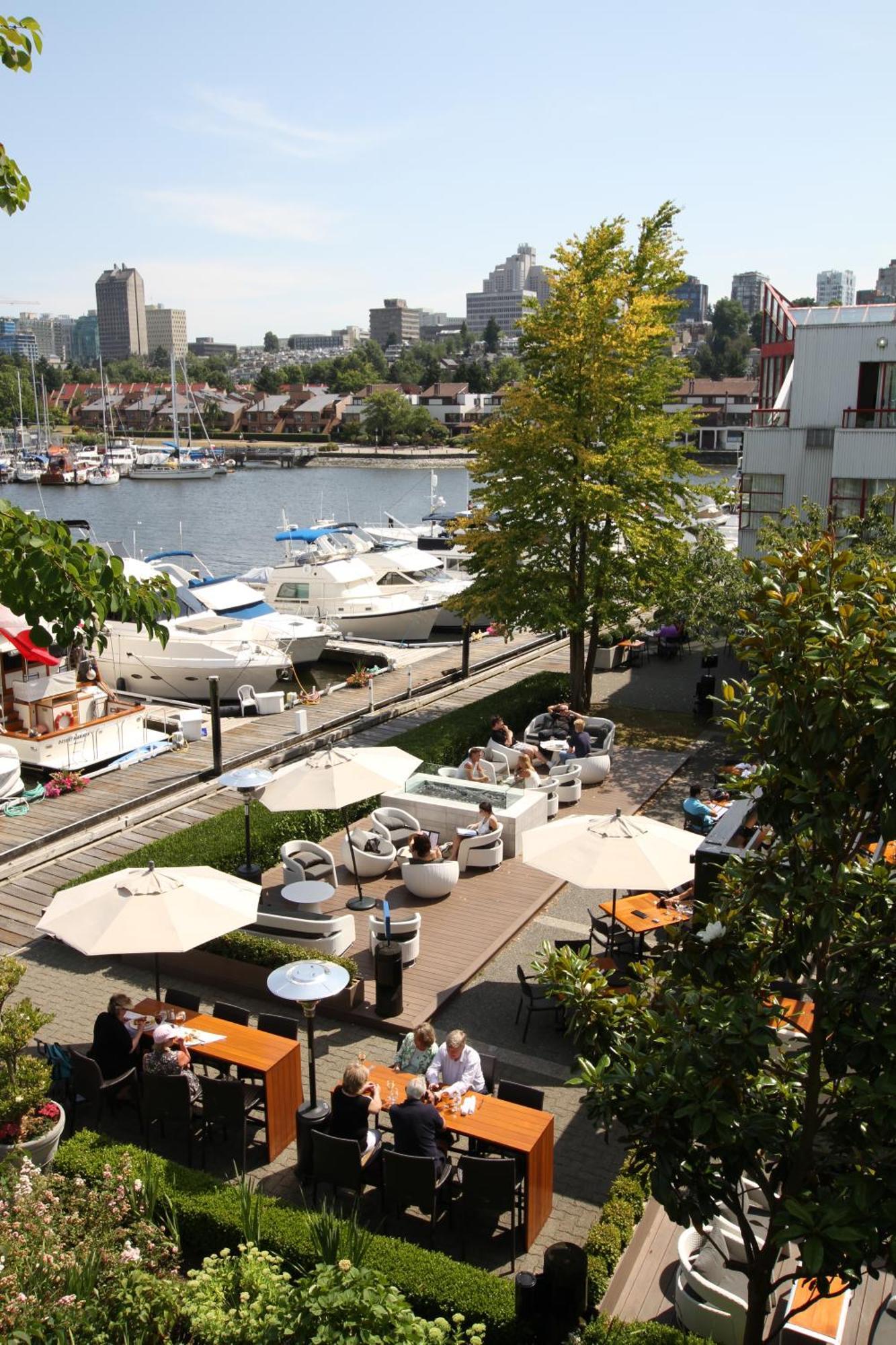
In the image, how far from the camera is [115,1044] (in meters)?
9.34

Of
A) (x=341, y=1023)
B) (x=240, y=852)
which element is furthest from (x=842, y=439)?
(x=341, y=1023)

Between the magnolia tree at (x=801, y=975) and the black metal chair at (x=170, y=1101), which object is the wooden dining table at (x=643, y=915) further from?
the magnolia tree at (x=801, y=975)

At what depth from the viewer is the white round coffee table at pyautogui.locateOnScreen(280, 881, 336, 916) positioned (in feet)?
40.9

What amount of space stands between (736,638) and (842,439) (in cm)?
2172

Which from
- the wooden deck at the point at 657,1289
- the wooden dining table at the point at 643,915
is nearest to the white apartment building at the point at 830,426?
the wooden dining table at the point at 643,915

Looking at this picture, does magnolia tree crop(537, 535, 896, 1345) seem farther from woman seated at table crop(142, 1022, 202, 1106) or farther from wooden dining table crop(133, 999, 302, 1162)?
woman seated at table crop(142, 1022, 202, 1106)

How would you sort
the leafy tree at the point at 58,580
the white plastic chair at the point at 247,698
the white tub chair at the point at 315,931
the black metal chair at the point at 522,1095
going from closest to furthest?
the leafy tree at the point at 58,580
the black metal chair at the point at 522,1095
the white tub chair at the point at 315,931
the white plastic chair at the point at 247,698

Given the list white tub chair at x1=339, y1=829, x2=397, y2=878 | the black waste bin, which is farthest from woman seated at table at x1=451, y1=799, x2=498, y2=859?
the black waste bin

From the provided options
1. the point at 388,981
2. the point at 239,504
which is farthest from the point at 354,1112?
the point at 239,504

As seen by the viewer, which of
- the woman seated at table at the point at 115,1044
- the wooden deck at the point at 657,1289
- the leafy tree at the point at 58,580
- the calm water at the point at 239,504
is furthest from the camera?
the calm water at the point at 239,504

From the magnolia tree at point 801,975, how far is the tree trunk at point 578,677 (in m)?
17.4

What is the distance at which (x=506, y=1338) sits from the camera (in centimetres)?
664

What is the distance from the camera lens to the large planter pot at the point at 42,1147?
26.0 feet

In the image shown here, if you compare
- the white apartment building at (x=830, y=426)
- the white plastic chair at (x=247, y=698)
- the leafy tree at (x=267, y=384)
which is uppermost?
the leafy tree at (x=267, y=384)
